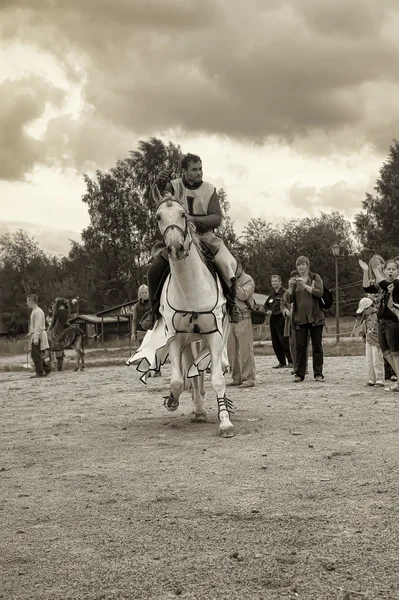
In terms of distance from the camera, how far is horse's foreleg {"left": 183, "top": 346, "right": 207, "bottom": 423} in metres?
9.91

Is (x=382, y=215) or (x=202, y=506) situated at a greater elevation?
(x=382, y=215)

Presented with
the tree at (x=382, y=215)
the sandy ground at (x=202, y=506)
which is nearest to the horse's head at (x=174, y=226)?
the sandy ground at (x=202, y=506)

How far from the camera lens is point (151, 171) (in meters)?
63.9

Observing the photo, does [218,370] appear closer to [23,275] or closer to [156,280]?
[156,280]

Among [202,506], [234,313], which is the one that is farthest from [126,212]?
[202,506]

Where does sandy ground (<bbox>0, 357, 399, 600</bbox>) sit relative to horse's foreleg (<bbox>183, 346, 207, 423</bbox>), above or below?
below

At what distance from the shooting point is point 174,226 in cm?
814

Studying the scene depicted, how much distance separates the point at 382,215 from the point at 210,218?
2505 inches

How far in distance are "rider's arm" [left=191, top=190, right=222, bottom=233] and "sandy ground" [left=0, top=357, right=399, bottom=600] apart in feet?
7.89

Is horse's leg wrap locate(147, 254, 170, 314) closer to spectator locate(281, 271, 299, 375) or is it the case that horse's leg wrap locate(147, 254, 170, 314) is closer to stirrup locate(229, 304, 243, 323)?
stirrup locate(229, 304, 243, 323)

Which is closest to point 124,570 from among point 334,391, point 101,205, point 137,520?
point 137,520

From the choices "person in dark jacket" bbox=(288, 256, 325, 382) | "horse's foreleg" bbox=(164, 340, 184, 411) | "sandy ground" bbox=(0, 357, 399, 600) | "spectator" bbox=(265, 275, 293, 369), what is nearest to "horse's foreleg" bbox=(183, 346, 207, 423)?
"sandy ground" bbox=(0, 357, 399, 600)

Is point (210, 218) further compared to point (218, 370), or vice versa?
point (210, 218)

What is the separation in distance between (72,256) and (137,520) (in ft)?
216
